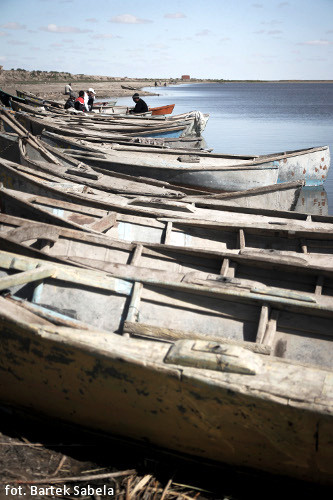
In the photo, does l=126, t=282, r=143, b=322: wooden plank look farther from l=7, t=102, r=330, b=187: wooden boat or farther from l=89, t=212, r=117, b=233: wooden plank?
l=7, t=102, r=330, b=187: wooden boat

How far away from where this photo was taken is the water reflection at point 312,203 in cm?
1255

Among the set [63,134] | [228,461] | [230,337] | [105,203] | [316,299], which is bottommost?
[228,461]

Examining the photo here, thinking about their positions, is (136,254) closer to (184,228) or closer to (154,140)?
(184,228)

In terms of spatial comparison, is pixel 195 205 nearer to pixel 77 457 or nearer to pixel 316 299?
pixel 316 299

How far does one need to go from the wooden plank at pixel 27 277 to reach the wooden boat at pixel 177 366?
1 cm

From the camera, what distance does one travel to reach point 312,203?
12.8 m

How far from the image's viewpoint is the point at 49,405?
3.38 metres

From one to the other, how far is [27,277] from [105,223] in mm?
2166

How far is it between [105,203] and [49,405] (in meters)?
3.62

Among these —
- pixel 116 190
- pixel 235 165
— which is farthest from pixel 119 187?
pixel 235 165

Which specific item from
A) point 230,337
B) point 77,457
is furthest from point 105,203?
point 77,457

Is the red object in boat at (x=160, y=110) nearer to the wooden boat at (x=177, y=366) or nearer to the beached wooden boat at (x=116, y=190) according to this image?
the beached wooden boat at (x=116, y=190)

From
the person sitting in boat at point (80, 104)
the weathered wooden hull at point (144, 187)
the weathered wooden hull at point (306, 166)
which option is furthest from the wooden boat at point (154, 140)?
the weathered wooden hull at point (306, 166)

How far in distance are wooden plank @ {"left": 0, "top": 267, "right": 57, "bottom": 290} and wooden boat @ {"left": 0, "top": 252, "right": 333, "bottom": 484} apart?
0.04ft
